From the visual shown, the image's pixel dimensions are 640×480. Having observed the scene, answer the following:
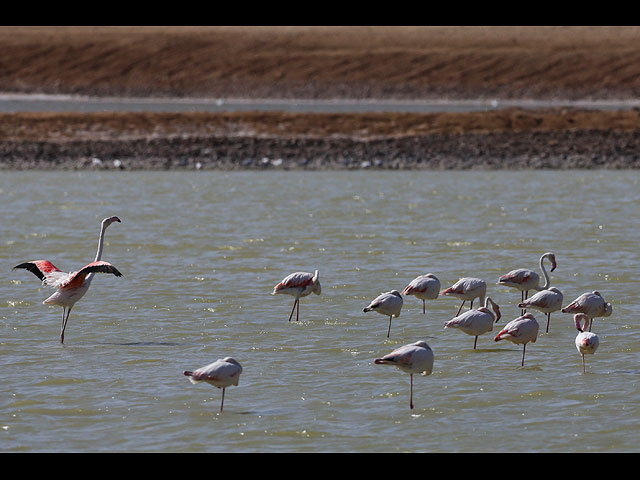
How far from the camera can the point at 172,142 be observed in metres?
37.2

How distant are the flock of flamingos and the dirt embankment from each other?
898 inches

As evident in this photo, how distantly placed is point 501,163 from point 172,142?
37.3 ft

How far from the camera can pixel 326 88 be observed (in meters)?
67.4

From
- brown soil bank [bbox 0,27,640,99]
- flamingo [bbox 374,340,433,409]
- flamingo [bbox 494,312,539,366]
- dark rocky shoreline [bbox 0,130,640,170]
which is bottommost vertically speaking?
flamingo [bbox 374,340,433,409]

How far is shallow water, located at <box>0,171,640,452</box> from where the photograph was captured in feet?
26.7

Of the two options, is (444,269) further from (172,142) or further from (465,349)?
(172,142)

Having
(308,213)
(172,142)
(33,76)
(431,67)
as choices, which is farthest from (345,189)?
(33,76)

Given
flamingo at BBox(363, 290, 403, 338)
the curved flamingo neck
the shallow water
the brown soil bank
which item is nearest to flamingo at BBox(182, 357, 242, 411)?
the shallow water

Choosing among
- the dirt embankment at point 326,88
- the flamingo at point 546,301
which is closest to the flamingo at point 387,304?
the flamingo at point 546,301

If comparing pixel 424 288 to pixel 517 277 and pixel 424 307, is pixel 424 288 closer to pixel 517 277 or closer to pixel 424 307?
pixel 424 307

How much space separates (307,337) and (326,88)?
187 feet

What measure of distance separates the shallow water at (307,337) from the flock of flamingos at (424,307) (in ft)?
0.99

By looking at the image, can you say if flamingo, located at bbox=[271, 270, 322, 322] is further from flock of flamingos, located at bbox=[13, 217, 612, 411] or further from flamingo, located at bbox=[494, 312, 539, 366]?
flamingo, located at bbox=[494, 312, 539, 366]

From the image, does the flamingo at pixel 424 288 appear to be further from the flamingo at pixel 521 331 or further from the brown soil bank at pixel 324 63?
the brown soil bank at pixel 324 63
